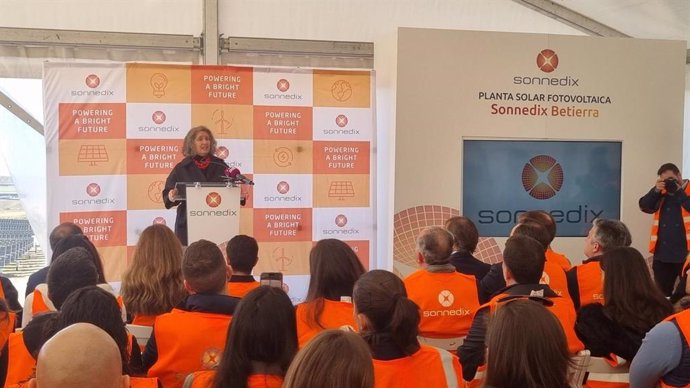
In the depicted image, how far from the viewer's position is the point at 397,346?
80.0 inches

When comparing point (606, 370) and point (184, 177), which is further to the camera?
point (184, 177)

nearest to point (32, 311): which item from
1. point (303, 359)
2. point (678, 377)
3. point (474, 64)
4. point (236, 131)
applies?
point (303, 359)

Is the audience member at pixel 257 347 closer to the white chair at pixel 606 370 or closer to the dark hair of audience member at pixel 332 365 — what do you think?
the dark hair of audience member at pixel 332 365

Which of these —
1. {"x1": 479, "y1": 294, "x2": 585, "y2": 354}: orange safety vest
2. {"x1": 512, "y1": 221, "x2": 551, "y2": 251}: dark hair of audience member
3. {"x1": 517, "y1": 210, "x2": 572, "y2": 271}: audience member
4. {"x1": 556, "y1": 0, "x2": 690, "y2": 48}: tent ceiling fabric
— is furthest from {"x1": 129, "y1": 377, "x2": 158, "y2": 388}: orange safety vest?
{"x1": 556, "y1": 0, "x2": 690, "y2": 48}: tent ceiling fabric

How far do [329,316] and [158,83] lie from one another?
12.3ft

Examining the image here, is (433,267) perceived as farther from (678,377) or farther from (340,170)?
(340,170)

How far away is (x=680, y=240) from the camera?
5.99 meters

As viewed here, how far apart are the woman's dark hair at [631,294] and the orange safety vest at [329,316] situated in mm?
981

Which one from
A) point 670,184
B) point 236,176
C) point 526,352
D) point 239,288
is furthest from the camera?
point 670,184

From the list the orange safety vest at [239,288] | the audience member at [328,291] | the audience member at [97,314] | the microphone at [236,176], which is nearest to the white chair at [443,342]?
the audience member at [328,291]

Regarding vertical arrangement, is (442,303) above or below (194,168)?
below

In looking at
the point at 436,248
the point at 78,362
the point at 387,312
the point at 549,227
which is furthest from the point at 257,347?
the point at 549,227

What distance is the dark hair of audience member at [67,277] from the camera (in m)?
2.68

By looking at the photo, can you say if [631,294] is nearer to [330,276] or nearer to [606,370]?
[606,370]
